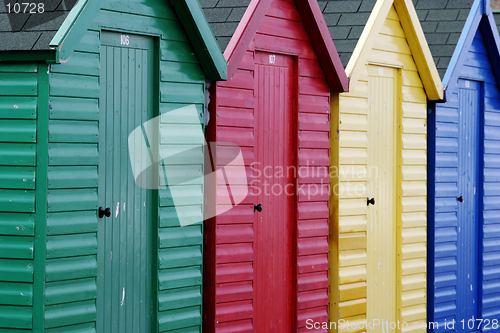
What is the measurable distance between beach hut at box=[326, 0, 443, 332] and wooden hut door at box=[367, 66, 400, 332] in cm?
1

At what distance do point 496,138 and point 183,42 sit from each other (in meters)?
5.10

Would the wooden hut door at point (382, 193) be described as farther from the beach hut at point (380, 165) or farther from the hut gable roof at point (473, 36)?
the hut gable roof at point (473, 36)

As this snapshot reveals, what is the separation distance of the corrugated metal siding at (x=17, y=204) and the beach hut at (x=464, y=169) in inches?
203

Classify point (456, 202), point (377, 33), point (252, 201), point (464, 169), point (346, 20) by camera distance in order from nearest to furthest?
point (252, 201) → point (377, 33) → point (346, 20) → point (456, 202) → point (464, 169)

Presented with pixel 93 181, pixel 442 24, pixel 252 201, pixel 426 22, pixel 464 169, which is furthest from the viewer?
pixel 426 22

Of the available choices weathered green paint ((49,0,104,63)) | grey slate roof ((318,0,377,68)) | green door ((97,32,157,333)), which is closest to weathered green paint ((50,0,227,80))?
weathered green paint ((49,0,104,63))

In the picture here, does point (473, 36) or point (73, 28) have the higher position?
point (473, 36)

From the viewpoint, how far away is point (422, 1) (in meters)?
9.27

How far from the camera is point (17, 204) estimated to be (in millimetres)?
4852

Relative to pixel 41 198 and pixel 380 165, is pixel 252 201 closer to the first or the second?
pixel 380 165

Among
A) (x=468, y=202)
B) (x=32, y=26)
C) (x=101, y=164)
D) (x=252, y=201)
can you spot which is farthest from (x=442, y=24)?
(x=32, y=26)

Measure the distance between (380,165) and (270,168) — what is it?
5.44 ft

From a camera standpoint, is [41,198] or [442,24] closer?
[41,198]

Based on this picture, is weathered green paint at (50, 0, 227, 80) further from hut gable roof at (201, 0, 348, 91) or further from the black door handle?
the black door handle
